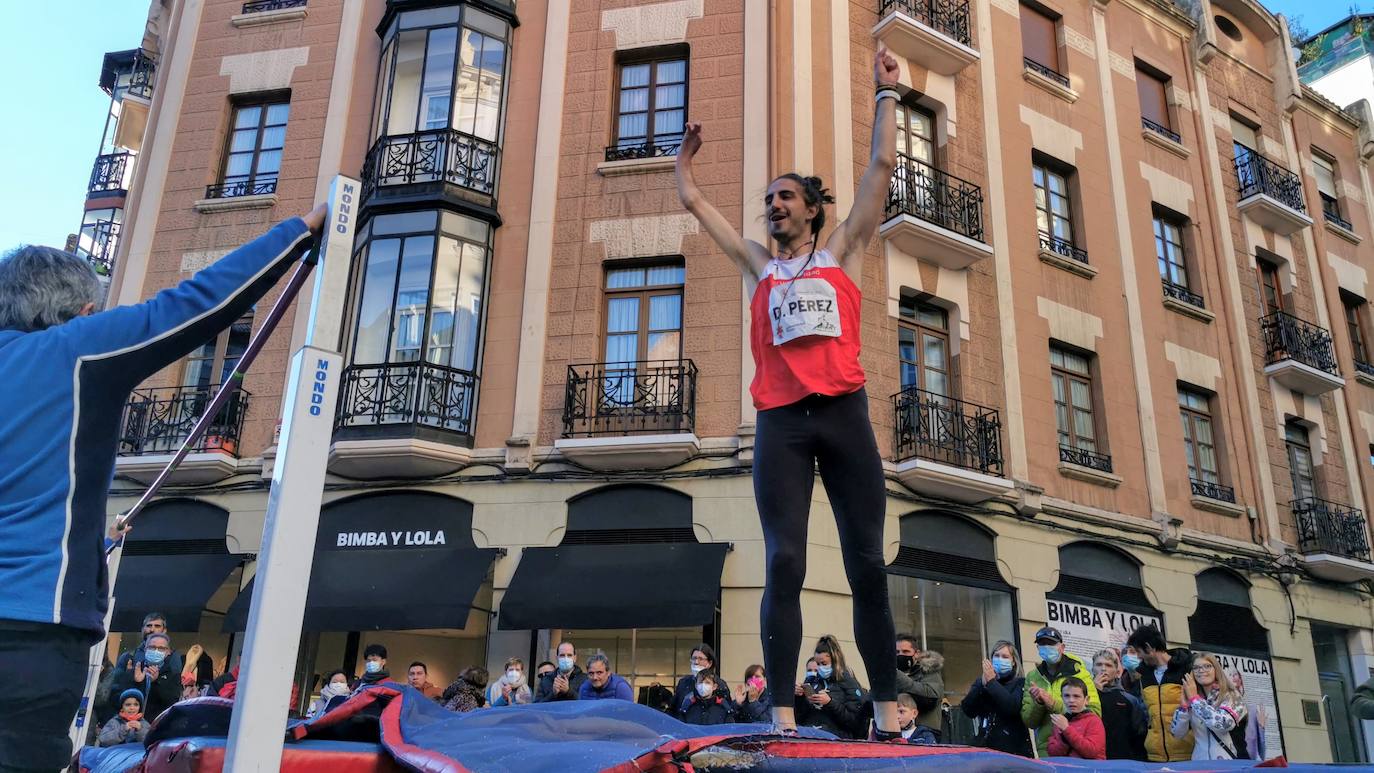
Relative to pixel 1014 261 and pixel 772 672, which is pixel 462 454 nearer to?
pixel 1014 261

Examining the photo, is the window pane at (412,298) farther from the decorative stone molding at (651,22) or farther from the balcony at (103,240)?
the balcony at (103,240)

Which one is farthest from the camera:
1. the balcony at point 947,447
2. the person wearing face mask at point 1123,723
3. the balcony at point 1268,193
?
the balcony at point 1268,193

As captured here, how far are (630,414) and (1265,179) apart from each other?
1529 centimetres

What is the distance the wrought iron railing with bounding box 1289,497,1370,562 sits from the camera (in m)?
18.5

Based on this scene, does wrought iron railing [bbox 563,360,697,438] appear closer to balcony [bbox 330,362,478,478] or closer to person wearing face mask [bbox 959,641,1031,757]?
balcony [bbox 330,362,478,478]

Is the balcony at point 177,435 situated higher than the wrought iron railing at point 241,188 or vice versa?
the wrought iron railing at point 241,188

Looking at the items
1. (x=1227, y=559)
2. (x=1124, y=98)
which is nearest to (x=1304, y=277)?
(x=1124, y=98)

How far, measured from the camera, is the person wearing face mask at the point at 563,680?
9891mm

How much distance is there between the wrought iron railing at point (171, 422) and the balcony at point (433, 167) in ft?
12.8

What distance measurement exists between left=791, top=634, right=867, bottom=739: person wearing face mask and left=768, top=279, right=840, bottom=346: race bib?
156 inches

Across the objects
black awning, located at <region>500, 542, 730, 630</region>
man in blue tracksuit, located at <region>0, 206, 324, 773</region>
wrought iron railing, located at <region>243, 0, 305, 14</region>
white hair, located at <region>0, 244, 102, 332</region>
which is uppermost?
wrought iron railing, located at <region>243, 0, 305, 14</region>

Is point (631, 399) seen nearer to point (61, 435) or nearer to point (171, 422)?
point (171, 422)

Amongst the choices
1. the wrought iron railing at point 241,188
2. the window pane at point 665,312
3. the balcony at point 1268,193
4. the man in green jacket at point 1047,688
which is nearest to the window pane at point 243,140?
the wrought iron railing at point 241,188

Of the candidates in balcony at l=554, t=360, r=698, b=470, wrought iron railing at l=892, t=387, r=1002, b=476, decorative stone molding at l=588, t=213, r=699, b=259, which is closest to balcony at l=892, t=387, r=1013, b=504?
wrought iron railing at l=892, t=387, r=1002, b=476
